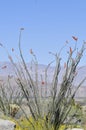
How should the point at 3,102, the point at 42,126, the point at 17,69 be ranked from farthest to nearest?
1. the point at 3,102
2. the point at 17,69
3. the point at 42,126

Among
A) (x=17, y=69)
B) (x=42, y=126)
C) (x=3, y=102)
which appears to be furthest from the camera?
(x=3, y=102)

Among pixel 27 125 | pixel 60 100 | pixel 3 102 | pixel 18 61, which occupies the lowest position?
pixel 3 102

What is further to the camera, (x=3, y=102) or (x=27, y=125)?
(x=3, y=102)

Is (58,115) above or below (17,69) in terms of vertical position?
below

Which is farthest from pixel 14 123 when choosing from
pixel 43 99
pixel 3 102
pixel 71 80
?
pixel 3 102

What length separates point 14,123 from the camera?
9875 millimetres

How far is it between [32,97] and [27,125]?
31.4 inches

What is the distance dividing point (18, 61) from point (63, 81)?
1.42 meters

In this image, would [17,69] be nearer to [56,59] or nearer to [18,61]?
[18,61]

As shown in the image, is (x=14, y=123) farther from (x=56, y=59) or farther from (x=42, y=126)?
(x=56, y=59)

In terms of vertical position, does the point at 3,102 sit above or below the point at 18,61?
below

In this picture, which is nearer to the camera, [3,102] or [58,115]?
[58,115]

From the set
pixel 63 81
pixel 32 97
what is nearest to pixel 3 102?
pixel 32 97

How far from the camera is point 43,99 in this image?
10531mm
